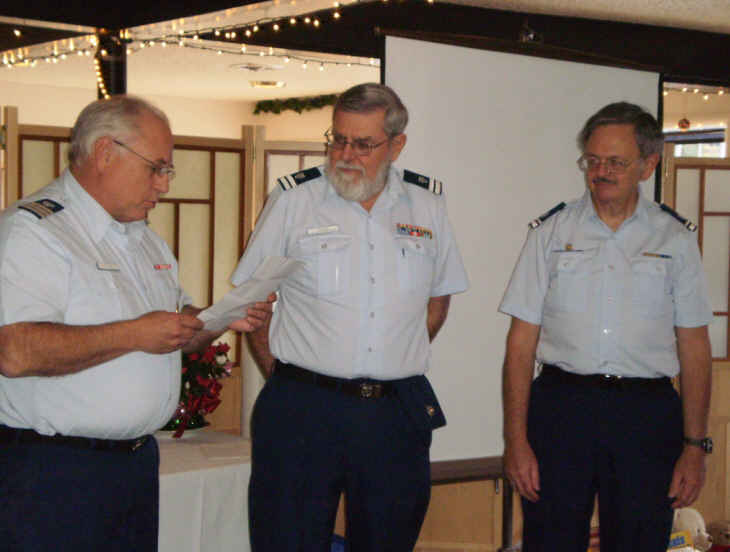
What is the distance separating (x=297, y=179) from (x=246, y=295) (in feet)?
2.02

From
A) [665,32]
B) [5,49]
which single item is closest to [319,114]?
[5,49]

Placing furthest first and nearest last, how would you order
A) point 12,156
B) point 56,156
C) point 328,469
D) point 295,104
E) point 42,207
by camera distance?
point 295,104, point 56,156, point 12,156, point 328,469, point 42,207

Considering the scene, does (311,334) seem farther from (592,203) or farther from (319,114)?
(319,114)

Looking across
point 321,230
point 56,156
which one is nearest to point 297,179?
point 321,230

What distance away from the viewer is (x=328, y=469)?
7.07 ft

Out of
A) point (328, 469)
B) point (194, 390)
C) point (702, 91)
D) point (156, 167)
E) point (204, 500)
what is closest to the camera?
point (156, 167)

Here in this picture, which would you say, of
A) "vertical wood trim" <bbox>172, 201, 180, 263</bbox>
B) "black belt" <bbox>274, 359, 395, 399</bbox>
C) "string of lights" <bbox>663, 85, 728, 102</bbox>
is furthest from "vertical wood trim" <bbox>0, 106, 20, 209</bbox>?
"string of lights" <bbox>663, 85, 728, 102</bbox>

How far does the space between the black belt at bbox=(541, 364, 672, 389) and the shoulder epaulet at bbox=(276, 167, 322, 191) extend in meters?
0.82

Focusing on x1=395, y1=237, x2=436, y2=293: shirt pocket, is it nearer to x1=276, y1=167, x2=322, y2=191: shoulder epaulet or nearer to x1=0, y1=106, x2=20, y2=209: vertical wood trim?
x1=276, y1=167, x2=322, y2=191: shoulder epaulet

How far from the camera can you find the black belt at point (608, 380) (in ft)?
7.41

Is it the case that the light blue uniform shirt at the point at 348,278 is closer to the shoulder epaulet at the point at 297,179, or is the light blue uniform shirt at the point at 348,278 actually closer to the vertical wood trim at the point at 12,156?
the shoulder epaulet at the point at 297,179

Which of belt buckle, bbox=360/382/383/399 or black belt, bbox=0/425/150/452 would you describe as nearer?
black belt, bbox=0/425/150/452

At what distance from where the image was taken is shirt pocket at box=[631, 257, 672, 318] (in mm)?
2295

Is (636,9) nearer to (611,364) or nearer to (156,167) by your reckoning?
(611,364)
